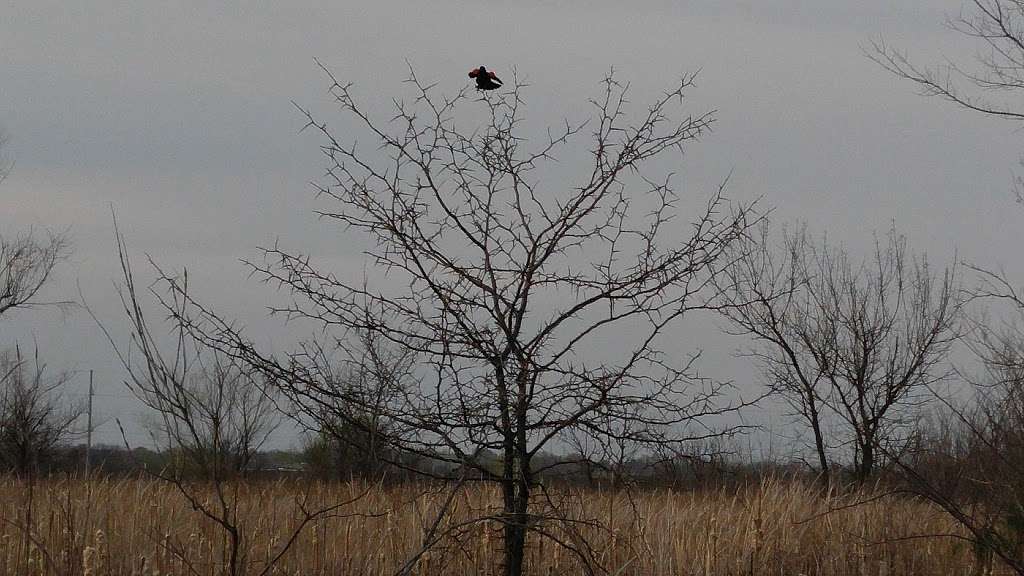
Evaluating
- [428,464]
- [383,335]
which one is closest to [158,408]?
[383,335]

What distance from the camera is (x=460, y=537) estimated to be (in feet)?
15.4

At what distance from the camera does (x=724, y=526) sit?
6.38 meters

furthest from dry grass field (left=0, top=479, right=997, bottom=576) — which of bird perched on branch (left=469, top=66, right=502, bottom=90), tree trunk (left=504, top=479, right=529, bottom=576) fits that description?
bird perched on branch (left=469, top=66, right=502, bottom=90)

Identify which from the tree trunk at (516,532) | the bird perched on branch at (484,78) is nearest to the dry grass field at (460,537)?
the tree trunk at (516,532)

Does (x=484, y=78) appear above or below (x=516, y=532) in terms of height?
above

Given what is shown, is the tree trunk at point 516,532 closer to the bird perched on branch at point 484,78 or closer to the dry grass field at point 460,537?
the dry grass field at point 460,537

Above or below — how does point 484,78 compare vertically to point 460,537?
Answer: above

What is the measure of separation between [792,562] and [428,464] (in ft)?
9.82

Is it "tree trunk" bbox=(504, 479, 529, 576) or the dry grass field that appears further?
the dry grass field

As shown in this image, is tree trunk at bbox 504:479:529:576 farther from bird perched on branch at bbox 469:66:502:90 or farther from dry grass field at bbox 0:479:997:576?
bird perched on branch at bbox 469:66:502:90

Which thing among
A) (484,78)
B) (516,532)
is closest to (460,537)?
(516,532)

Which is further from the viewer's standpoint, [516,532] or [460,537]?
[460,537]

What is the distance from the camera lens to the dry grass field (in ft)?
15.9

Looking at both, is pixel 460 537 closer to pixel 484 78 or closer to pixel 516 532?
Answer: pixel 516 532
